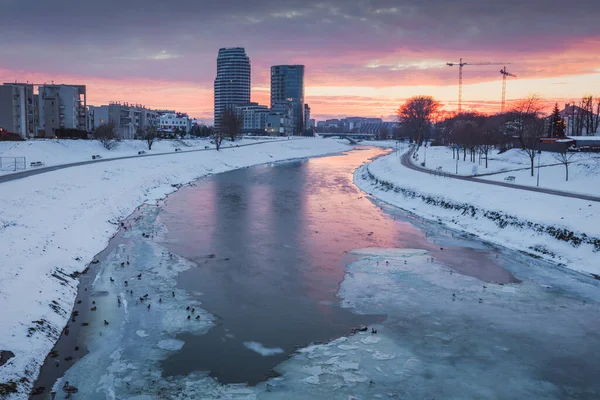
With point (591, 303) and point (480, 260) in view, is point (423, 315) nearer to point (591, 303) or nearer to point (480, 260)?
point (591, 303)

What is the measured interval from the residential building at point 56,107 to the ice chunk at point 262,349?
355 feet

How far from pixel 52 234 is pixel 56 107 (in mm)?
96064

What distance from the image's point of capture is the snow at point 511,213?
25016mm

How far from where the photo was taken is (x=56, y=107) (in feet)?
354

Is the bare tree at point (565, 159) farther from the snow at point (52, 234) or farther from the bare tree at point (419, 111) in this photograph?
the bare tree at point (419, 111)

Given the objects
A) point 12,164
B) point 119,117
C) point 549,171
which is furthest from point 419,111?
point 12,164

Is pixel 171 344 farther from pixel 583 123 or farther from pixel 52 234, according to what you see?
pixel 583 123

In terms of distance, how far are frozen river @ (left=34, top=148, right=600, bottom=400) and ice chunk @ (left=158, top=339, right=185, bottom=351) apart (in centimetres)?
6

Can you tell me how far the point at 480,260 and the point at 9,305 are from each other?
20594 millimetres

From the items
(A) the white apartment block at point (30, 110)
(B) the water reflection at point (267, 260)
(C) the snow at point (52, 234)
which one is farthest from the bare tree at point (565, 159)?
(A) the white apartment block at point (30, 110)

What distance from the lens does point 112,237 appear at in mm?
28219

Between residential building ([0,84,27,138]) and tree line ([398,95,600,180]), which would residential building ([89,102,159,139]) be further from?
tree line ([398,95,600,180])

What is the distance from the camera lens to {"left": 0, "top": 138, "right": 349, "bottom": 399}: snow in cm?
1403

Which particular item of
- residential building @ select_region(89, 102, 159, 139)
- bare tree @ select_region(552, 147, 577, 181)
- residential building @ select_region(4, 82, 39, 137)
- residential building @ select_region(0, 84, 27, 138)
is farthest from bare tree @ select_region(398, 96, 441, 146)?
residential building @ select_region(0, 84, 27, 138)
